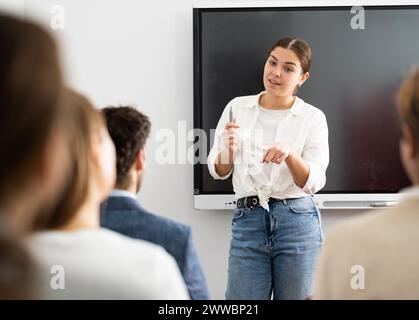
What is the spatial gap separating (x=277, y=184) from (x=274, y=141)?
20 centimetres

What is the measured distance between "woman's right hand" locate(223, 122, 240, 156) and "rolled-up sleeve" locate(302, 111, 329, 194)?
0.98ft

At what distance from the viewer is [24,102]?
0.73 metres

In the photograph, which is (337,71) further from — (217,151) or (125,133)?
(125,133)

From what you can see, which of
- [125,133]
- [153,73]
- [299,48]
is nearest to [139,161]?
[125,133]

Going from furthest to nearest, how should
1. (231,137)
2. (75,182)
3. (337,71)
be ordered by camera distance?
(337,71)
(231,137)
(75,182)

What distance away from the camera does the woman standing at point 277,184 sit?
254 centimetres

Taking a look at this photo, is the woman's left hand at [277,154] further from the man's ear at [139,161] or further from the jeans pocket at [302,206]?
the man's ear at [139,161]

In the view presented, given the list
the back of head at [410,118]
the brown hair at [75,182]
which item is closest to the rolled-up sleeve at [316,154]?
the back of head at [410,118]

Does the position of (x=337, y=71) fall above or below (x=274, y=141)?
above

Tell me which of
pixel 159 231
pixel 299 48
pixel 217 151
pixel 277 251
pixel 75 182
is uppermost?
pixel 299 48

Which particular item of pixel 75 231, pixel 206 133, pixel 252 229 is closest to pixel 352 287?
pixel 75 231

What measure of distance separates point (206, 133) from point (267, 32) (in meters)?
0.65

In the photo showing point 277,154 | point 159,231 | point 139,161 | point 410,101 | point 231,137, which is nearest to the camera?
point 410,101

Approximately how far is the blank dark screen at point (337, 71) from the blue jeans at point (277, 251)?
0.96 meters
